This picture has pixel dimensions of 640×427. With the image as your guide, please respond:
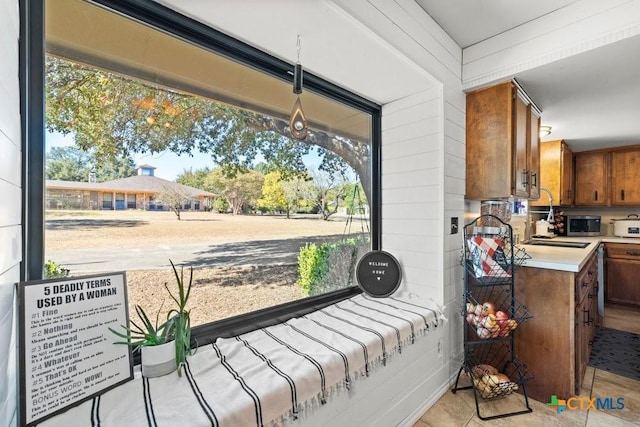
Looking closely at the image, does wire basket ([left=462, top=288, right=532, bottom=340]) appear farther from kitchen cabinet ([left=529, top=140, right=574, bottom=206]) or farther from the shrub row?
kitchen cabinet ([left=529, top=140, right=574, bottom=206])

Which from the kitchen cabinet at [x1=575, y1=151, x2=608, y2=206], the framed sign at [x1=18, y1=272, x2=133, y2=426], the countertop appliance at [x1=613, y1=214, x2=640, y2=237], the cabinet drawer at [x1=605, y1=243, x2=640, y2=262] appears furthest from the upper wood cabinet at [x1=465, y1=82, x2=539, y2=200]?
the countertop appliance at [x1=613, y1=214, x2=640, y2=237]

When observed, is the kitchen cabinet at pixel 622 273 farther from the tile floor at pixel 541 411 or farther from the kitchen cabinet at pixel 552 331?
the kitchen cabinet at pixel 552 331

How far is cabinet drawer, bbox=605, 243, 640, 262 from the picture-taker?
3.37 meters

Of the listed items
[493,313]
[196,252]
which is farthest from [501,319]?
[196,252]

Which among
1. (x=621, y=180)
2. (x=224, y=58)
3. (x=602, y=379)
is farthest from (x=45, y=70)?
(x=621, y=180)

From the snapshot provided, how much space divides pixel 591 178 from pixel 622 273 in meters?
1.30

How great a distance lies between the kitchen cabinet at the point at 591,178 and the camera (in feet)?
12.6

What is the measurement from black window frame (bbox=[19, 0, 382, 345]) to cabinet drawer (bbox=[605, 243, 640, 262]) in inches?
149

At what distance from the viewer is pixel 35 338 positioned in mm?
812

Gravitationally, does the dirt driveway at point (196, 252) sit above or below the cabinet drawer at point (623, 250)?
above

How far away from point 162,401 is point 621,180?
5335mm

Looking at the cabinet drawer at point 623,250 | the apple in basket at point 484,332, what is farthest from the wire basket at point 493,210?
the cabinet drawer at point 623,250

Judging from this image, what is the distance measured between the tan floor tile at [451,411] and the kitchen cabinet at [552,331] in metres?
0.46

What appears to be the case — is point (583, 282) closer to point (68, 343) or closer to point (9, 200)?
point (68, 343)
